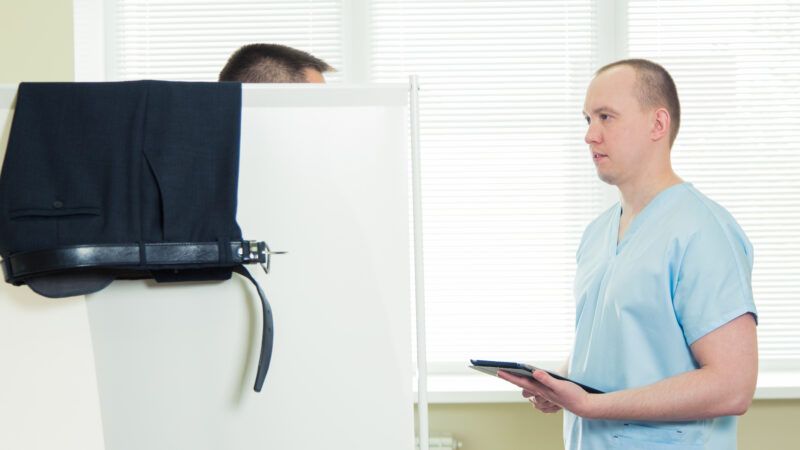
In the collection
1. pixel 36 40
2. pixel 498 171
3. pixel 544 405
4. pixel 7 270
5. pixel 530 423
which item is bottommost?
pixel 530 423

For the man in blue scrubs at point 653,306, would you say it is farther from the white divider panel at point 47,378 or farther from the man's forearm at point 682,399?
the white divider panel at point 47,378

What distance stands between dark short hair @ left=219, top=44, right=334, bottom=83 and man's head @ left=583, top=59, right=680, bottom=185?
56cm

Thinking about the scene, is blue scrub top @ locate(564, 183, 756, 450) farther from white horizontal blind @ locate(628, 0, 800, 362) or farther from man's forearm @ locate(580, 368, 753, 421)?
white horizontal blind @ locate(628, 0, 800, 362)

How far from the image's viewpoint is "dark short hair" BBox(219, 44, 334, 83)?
144 centimetres

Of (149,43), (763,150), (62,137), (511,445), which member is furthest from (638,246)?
(149,43)

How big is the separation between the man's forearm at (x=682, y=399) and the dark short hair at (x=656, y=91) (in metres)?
0.47

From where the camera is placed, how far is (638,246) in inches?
61.1

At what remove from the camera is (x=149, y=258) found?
3.08 feet

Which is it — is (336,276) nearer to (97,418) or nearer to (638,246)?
(97,418)

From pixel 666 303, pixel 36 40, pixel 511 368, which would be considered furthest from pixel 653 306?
pixel 36 40

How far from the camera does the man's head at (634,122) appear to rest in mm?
1581

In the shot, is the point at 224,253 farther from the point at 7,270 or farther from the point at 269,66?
the point at 269,66

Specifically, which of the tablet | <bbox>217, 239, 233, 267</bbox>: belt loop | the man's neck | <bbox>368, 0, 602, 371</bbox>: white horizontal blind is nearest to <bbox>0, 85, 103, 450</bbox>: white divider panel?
<bbox>217, 239, 233, 267</bbox>: belt loop

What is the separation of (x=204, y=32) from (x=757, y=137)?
6.33ft
